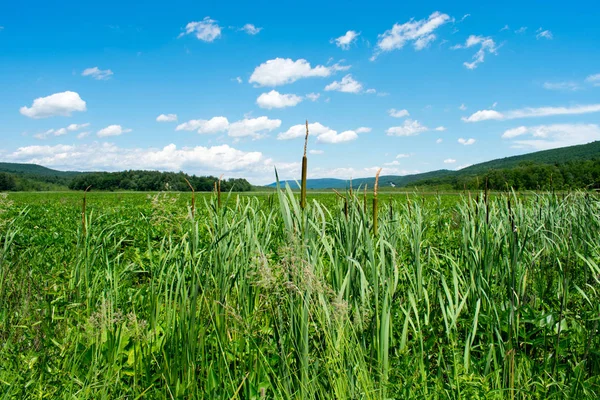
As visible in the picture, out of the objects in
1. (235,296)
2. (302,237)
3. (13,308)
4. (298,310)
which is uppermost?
(302,237)

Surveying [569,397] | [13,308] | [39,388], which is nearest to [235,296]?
[39,388]

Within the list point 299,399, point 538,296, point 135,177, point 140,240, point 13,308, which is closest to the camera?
point 299,399

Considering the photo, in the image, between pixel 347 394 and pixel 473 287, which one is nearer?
pixel 347 394

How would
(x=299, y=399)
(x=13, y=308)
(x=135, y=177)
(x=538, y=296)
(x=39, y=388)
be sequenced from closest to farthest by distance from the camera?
(x=299, y=399) → (x=39, y=388) → (x=538, y=296) → (x=13, y=308) → (x=135, y=177)

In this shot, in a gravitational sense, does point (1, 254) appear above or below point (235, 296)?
→ above

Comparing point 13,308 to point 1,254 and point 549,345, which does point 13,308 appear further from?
point 549,345

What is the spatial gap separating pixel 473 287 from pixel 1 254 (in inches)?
133

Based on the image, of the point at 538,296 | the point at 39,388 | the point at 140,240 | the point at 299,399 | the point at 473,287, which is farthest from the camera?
the point at 140,240

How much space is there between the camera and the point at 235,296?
2.41 m

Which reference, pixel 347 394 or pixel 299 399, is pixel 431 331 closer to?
pixel 347 394

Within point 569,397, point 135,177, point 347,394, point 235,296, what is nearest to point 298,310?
point 347,394

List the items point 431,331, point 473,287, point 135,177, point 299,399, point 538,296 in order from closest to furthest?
point 299,399 < point 431,331 < point 473,287 < point 538,296 < point 135,177

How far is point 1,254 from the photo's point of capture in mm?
2826

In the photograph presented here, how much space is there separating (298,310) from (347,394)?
0.44m
